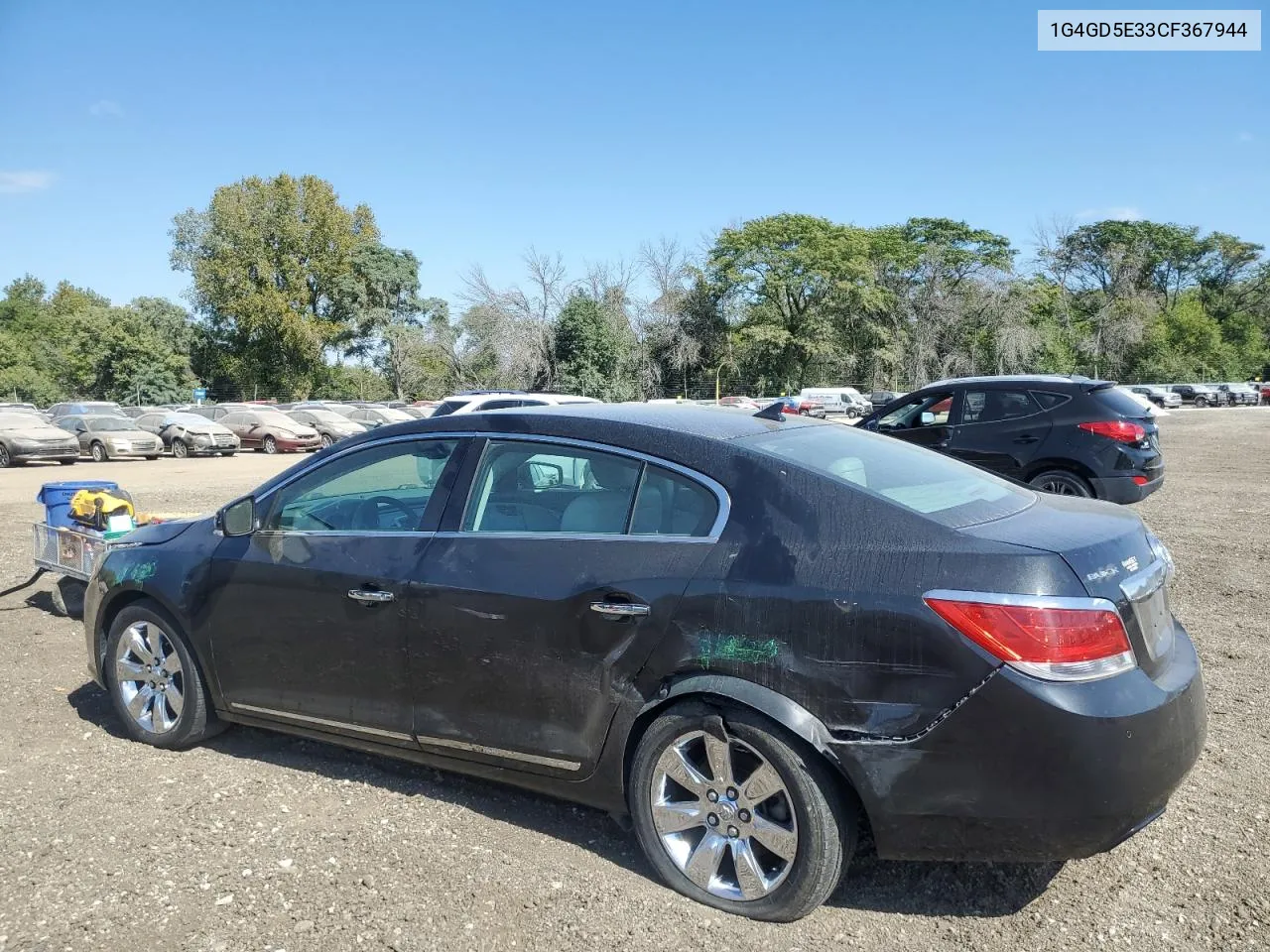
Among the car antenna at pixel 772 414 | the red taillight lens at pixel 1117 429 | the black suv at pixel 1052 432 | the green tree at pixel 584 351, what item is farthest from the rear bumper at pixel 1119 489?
the green tree at pixel 584 351

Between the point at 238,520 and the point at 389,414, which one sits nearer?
the point at 238,520

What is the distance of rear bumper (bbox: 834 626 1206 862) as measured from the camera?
8.30 feet

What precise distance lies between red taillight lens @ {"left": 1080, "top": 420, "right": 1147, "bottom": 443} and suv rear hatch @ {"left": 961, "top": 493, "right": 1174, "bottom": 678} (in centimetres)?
707

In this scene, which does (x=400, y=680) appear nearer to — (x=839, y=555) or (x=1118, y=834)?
(x=839, y=555)

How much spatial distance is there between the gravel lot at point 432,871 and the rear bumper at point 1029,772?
0.39 meters

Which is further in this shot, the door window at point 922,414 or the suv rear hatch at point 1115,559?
the door window at point 922,414

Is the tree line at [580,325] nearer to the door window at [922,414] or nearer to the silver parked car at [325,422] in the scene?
the silver parked car at [325,422]

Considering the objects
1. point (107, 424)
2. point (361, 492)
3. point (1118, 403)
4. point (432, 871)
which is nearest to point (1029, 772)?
point (432, 871)

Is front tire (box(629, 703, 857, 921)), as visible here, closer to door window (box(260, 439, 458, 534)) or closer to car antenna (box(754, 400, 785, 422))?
car antenna (box(754, 400, 785, 422))

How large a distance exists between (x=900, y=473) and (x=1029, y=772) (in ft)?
3.74

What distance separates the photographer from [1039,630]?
256cm

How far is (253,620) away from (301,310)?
194ft

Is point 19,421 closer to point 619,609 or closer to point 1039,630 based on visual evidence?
point 619,609

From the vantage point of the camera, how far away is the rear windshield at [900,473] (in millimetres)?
3004
